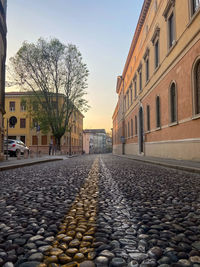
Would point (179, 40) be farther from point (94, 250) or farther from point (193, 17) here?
point (94, 250)

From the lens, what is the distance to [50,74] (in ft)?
101

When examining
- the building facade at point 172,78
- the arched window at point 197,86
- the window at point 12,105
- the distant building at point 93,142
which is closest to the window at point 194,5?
the building facade at point 172,78

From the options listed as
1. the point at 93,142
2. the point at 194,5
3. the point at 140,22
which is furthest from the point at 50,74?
the point at 93,142

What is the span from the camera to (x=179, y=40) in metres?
12.6

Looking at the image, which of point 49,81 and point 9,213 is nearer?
point 9,213

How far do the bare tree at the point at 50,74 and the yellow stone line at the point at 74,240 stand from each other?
2960 cm

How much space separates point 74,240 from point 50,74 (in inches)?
1224

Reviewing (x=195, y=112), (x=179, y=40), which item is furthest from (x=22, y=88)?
(x=195, y=112)

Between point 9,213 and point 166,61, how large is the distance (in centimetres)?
1465

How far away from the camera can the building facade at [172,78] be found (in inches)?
423

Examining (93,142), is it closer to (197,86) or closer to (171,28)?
(171,28)

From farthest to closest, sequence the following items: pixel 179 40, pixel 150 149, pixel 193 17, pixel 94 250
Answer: pixel 150 149 → pixel 179 40 → pixel 193 17 → pixel 94 250

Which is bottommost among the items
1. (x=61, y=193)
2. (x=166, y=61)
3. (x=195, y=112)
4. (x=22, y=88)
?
(x=61, y=193)

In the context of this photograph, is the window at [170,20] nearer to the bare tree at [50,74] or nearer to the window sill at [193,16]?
the window sill at [193,16]
